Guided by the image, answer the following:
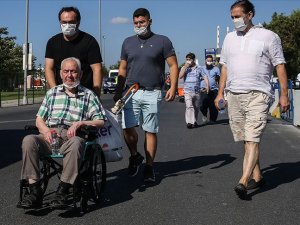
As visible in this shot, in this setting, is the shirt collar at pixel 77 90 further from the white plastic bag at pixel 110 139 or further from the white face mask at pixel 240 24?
the white face mask at pixel 240 24

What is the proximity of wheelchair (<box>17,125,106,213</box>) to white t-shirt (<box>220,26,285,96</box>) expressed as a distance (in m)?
1.59

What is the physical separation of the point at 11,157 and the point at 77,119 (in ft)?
11.2

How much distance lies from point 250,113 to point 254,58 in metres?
0.55

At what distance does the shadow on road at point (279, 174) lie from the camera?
599 centimetres

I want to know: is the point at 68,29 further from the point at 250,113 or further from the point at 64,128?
the point at 250,113

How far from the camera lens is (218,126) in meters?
13.2

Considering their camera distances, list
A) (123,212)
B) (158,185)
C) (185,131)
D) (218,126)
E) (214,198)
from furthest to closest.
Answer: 1. (218,126)
2. (185,131)
3. (158,185)
4. (214,198)
5. (123,212)

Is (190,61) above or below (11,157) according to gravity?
above

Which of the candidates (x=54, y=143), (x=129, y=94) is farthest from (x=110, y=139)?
(x=129, y=94)

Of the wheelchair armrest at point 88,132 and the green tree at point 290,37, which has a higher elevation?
the green tree at point 290,37

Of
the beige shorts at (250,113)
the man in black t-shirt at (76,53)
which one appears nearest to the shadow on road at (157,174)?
→ the man in black t-shirt at (76,53)

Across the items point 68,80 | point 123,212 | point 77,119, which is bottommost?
point 123,212

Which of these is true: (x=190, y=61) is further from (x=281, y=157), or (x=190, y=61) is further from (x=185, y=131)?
(x=281, y=157)

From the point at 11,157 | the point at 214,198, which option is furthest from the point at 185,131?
the point at 214,198
